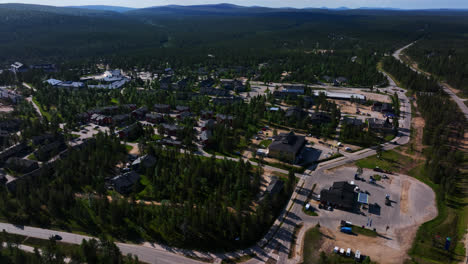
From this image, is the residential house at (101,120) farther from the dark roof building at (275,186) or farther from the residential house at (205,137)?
the dark roof building at (275,186)

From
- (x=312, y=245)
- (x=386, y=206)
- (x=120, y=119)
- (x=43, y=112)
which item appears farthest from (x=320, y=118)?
(x=43, y=112)

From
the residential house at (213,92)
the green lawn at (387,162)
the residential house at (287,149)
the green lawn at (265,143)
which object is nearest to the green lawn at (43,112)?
the residential house at (213,92)

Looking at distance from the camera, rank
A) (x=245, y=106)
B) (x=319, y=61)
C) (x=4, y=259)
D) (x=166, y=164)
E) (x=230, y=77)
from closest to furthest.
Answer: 1. (x=4, y=259)
2. (x=166, y=164)
3. (x=245, y=106)
4. (x=230, y=77)
5. (x=319, y=61)

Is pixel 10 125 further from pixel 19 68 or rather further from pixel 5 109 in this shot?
pixel 19 68

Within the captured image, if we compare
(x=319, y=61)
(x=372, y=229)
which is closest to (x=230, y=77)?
(x=319, y=61)

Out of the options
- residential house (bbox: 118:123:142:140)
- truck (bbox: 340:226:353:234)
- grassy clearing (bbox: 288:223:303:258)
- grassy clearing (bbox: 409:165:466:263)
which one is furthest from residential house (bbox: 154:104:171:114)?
grassy clearing (bbox: 409:165:466:263)

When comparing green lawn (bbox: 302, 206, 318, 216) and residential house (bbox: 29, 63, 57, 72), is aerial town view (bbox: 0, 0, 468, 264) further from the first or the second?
residential house (bbox: 29, 63, 57, 72)

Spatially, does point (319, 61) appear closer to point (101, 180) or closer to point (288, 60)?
point (288, 60)
